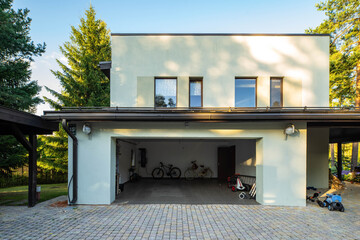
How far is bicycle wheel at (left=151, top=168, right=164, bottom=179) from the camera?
1230 cm

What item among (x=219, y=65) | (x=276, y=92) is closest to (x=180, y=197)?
(x=219, y=65)

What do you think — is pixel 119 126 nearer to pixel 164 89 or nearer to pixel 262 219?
pixel 164 89

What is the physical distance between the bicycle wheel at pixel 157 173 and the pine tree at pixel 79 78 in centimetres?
619

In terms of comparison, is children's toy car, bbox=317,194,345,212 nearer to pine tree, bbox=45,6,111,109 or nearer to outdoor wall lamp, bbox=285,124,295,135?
outdoor wall lamp, bbox=285,124,295,135

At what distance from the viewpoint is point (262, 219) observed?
510 cm

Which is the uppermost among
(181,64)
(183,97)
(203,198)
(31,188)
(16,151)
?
(181,64)

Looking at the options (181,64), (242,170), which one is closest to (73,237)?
(181,64)

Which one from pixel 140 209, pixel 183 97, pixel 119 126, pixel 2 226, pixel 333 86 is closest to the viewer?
pixel 2 226

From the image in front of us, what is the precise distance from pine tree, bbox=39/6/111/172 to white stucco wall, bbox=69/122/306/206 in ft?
25.2

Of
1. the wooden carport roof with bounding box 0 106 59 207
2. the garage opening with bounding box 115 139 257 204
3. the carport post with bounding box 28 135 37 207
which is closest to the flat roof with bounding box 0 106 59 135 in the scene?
the wooden carport roof with bounding box 0 106 59 207

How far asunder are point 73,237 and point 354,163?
60.0 ft

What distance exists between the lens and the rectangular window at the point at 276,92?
775 cm

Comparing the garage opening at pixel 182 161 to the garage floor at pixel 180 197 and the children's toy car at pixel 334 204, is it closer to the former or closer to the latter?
the garage floor at pixel 180 197

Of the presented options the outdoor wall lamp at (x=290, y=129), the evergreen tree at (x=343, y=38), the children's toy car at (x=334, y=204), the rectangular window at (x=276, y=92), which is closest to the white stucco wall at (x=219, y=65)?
the rectangular window at (x=276, y=92)
